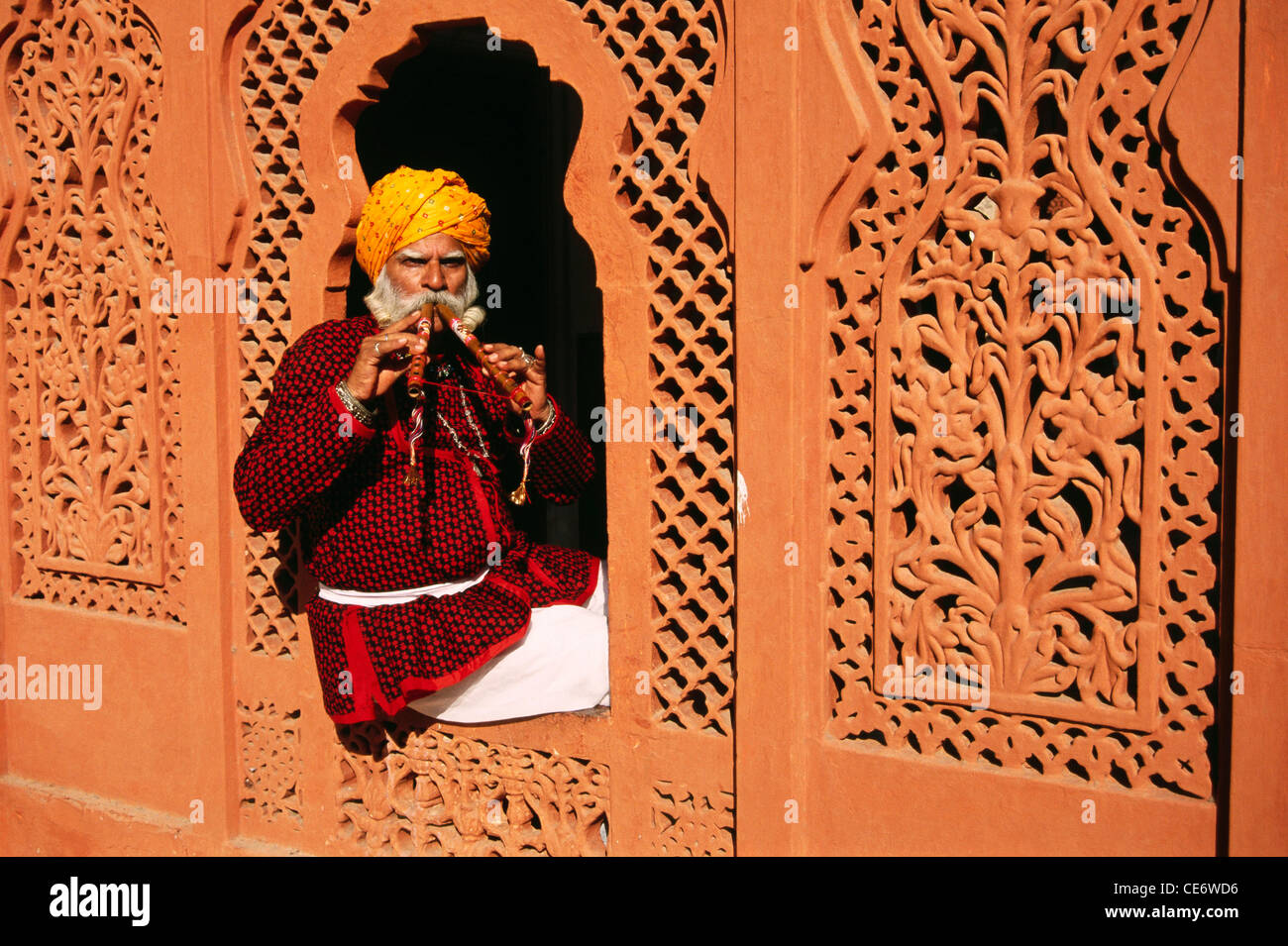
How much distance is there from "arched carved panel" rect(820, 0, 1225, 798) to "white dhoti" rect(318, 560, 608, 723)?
2.53ft

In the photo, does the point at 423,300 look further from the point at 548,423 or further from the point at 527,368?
the point at 548,423

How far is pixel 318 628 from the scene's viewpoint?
3.54 meters

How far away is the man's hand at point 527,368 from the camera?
327cm

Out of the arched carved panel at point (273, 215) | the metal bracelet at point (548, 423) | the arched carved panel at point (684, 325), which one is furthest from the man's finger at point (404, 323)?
the arched carved panel at point (273, 215)

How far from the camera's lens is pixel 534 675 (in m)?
3.57

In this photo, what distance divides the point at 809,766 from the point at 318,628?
146 cm

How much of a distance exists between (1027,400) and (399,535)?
5.63ft

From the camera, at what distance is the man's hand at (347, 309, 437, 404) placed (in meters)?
3.08

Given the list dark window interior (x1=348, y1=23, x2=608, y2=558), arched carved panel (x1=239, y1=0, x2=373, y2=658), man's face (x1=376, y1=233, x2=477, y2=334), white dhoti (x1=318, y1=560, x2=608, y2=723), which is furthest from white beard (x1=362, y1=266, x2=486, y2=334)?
dark window interior (x1=348, y1=23, x2=608, y2=558)

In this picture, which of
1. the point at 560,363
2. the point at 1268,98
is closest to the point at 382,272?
the point at 1268,98

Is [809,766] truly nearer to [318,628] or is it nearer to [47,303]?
[318,628]

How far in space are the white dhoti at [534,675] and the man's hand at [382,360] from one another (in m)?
0.67

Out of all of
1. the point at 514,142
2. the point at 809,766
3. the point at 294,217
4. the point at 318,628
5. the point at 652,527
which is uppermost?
the point at 514,142

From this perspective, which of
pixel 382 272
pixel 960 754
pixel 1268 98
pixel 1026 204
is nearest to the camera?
pixel 1268 98
